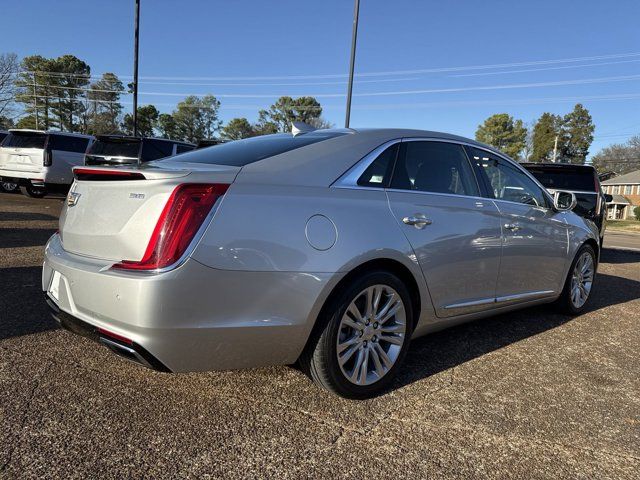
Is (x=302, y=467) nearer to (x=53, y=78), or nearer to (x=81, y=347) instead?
(x=81, y=347)

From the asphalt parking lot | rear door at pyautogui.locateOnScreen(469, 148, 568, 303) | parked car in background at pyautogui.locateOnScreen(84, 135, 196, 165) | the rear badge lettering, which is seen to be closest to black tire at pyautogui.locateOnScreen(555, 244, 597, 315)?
rear door at pyautogui.locateOnScreen(469, 148, 568, 303)

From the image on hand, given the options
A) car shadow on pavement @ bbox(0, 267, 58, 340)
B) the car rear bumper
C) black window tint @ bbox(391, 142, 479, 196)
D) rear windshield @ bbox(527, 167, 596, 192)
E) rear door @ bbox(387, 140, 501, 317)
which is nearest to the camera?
the car rear bumper

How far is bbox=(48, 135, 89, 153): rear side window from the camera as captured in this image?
43.1 feet

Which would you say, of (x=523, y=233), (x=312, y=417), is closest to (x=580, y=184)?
(x=523, y=233)

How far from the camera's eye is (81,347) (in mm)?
3299

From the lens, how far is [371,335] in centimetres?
284

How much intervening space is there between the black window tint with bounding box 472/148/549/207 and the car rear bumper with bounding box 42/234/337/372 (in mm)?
1953

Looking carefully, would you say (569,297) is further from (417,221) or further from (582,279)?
(417,221)

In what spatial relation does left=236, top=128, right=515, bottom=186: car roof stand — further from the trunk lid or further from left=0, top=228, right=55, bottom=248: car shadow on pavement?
left=0, top=228, right=55, bottom=248: car shadow on pavement

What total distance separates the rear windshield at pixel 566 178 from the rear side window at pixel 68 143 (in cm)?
1179

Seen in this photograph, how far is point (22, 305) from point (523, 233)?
4.21m

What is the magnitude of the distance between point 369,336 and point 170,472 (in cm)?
128

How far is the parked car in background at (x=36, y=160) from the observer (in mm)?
12672

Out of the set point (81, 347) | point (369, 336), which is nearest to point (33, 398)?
point (81, 347)
